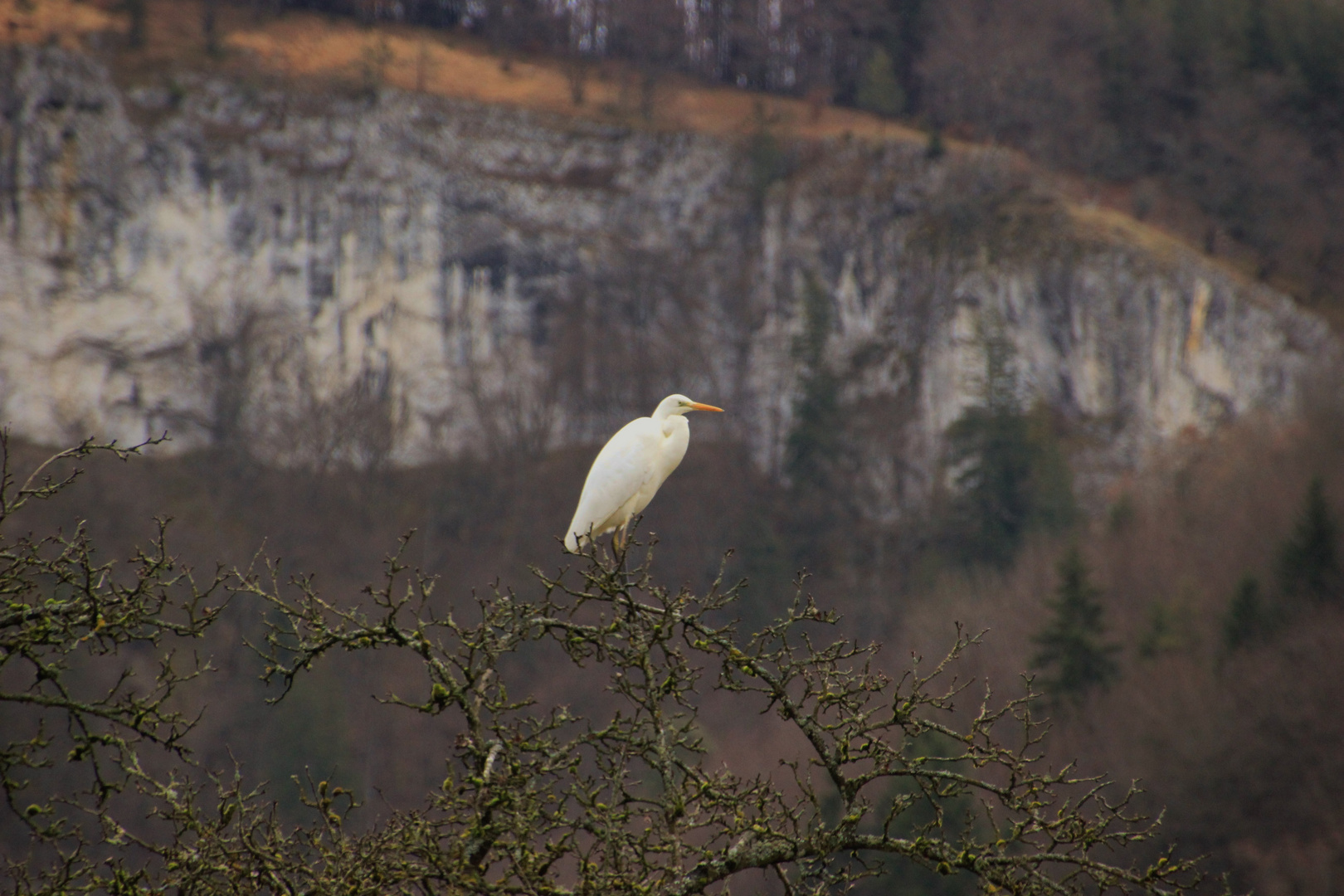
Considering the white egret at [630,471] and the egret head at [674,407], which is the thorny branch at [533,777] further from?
the egret head at [674,407]

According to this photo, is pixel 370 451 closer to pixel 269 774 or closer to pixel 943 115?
pixel 269 774

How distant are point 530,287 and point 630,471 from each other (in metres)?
44.9

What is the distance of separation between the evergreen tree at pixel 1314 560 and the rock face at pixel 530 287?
1616cm

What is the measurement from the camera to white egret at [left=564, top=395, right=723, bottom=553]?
305 inches

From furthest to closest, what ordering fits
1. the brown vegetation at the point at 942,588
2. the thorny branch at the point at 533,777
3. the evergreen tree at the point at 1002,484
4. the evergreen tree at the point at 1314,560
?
the evergreen tree at the point at 1002,484 < the evergreen tree at the point at 1314,560 < the brown vegetation at the point at 942,588 < the thorny branch at the point at 533,777

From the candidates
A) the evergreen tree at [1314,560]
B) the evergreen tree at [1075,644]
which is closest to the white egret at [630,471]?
the evergreen tree at [1075,644]

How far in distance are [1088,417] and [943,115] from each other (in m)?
17.0

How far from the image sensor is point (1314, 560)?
3014 cm

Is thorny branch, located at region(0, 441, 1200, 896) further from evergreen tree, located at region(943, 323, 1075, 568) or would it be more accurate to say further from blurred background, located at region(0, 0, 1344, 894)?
evergreen tree, located at region(943, 323, 1075, 568)

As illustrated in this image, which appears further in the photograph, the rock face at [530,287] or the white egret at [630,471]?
the rock face at [530,287]

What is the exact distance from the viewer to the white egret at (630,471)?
25.4ft

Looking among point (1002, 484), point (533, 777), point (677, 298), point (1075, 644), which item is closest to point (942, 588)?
point (1002, 484)

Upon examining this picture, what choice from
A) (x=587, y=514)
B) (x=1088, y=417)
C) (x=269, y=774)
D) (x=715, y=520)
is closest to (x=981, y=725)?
(x=587, y=514)

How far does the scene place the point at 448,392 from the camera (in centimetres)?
4919
